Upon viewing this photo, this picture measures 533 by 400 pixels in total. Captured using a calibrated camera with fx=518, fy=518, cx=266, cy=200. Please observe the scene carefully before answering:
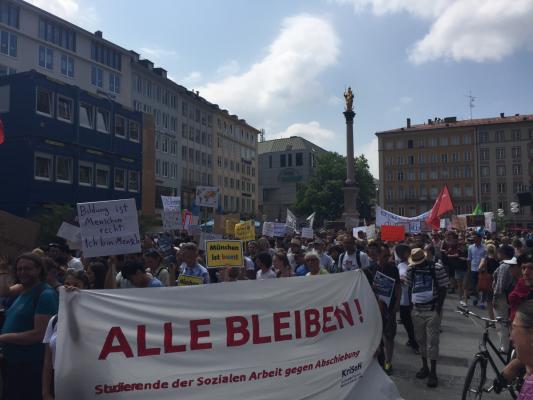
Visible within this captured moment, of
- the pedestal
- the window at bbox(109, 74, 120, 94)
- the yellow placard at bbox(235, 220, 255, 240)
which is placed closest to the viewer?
the yellow placard at bbox(235, 220, 255, 240)

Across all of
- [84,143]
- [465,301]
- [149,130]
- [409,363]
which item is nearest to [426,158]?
[149,130]

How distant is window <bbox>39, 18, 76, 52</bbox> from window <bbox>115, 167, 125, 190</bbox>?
577 inches

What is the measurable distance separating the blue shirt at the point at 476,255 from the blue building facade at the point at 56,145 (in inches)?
936

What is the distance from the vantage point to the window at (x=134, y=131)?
37500 mm

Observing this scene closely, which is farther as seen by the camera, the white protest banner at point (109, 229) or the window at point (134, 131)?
the window at point (134, 131)

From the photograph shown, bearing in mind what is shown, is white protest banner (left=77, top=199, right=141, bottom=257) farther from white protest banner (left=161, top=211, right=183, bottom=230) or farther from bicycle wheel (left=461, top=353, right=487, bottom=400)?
white protest banner (left=161, top=211, right=183, bottom=230)

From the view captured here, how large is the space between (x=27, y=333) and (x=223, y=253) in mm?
4778

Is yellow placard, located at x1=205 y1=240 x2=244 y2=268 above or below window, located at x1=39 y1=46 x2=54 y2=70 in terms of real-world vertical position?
below

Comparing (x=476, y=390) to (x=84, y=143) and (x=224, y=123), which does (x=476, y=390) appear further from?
(x=224, y=123)

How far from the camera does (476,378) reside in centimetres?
545

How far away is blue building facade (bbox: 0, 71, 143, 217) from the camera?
28609mm

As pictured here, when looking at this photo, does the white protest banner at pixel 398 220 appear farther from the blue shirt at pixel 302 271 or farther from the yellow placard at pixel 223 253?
the yellow placard at pixel 223 253

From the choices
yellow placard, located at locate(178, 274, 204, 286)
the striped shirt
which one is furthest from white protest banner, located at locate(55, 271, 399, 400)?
yellow placard, located at locate(178, 274, 204, 286)

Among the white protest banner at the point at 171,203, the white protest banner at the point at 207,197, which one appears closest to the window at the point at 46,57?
the white protest banner at the point at 171,203
